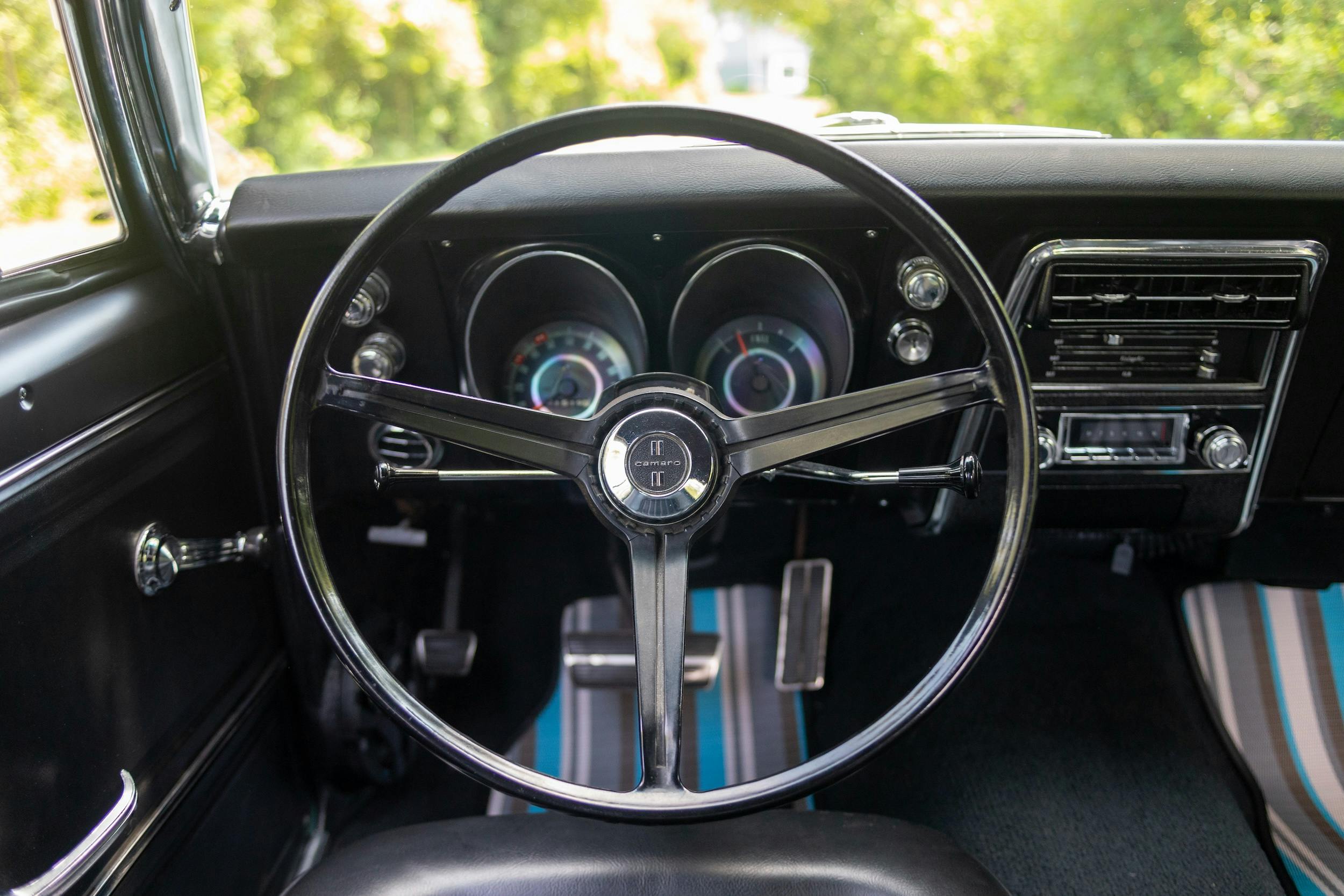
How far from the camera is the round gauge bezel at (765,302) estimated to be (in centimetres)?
153

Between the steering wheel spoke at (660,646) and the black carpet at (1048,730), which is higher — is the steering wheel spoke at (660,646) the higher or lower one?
the higher one

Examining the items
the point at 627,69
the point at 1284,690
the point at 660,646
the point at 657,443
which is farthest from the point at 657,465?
the point at 627,69

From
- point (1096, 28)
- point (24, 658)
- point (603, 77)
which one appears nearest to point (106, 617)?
point (24, 658)

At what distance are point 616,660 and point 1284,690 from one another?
1.40 metres

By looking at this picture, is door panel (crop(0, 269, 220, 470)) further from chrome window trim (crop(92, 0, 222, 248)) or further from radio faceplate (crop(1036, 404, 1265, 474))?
radio faceplate (crop(1036, 404, 1265, 474))

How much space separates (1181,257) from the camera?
1.46m

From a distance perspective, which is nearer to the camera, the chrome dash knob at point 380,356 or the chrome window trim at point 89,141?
the chrome window trim at point 89,141

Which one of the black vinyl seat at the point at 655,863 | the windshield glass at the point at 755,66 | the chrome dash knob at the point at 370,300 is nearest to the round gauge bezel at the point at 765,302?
the windshield glass at the point at 755,66

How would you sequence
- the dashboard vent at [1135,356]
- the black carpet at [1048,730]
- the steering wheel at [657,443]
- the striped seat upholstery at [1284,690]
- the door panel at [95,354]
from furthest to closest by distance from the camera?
the striped seat upholstery at [1284,690] → the black carpet at [1048,730] → the dashboard vent at [1135,356] → the door panel at [95,354] → the steering wheel at [657,443]

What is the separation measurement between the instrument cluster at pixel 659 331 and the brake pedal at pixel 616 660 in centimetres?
70

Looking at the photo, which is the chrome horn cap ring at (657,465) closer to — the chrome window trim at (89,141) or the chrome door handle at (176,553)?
the chrome door handle at (176,553)

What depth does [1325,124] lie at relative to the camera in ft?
5.36

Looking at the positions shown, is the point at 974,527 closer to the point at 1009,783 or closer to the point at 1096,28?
the point at 1009,783

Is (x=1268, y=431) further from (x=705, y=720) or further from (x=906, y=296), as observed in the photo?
(x=705, y=720)
